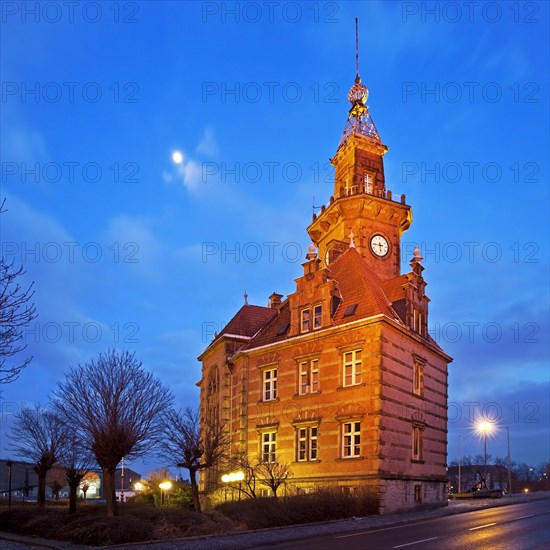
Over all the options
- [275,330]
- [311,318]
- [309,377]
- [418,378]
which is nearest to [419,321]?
[418,378]

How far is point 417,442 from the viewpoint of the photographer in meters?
38.5

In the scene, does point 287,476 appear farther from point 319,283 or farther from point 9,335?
point 9,335

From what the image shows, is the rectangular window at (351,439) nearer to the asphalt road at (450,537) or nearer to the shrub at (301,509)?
the shrub at (301,509)

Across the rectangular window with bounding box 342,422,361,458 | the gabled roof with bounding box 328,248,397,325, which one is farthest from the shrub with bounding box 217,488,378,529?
the gabled roof with bounding box 328,248,397,325

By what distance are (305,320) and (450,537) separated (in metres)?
20.6

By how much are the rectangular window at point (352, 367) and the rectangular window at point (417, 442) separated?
5.81 meters

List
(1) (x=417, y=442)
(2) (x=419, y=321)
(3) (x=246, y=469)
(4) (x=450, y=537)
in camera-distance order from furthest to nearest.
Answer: (2) (x=419, y=321), (3) (x=246, y=469), (1) (x=417, y=442), (4) (x=450, y=537)

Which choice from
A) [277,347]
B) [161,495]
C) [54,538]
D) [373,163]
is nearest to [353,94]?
[373,163]

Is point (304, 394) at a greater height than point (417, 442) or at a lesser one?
greater

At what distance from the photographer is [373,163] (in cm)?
5103

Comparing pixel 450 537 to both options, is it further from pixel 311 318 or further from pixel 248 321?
pixel 248 321

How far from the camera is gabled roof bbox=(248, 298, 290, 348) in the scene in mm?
41438

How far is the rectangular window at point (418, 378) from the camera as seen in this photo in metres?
39.2

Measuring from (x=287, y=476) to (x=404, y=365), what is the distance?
31.8 feet
